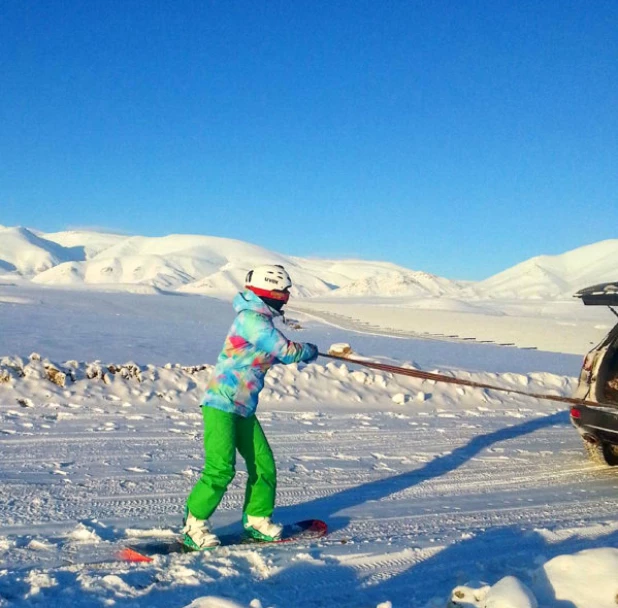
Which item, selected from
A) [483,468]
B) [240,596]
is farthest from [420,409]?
[240,596]

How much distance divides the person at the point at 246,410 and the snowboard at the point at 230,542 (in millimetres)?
58

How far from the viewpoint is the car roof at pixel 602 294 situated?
650cm

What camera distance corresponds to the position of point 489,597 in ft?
9.72

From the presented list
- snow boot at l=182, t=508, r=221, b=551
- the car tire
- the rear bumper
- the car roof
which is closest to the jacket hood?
snow boot at l=182, t=508, r=221, b=551

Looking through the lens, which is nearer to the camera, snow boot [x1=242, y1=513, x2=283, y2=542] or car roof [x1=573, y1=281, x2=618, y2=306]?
snow boot [x1=242, y1=513, x2=283, y2=542]

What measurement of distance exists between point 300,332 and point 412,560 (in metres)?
22.5

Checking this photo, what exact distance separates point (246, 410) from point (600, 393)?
4097 millimetres

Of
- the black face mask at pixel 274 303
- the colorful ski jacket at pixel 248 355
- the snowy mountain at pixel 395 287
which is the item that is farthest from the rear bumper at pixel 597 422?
the snowy mountain at pixel 395 287

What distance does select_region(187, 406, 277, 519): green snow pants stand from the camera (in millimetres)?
4016

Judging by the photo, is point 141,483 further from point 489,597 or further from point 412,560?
point 489,597

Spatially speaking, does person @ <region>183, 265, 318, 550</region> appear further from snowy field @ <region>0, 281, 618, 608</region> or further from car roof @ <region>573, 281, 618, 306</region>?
car roof @ <region>573, 281, 618, 306</region>

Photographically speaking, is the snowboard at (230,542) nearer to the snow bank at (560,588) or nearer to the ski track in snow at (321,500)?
the ski track in snow at (321,500)

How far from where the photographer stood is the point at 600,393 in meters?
6.57

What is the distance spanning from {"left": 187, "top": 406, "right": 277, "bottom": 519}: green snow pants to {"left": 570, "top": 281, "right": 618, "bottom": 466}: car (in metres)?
3.64
